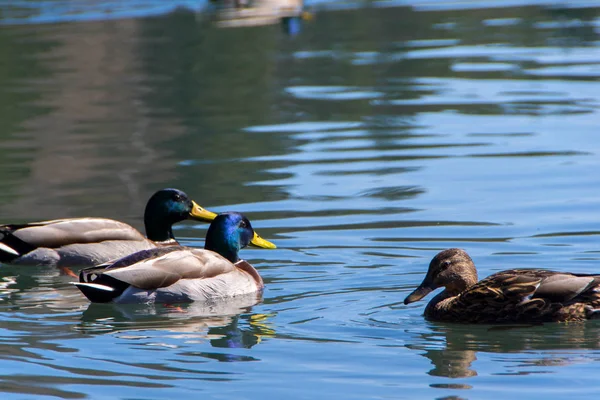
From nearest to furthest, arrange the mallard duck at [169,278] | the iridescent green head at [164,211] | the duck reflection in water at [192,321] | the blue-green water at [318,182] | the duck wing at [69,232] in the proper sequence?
1. the blue-green water at [318,182]
2. the duck reflection in water at [192,321]
3. the mallard duck at [169,278]
4. the duck wing at [69,232]
5. the iridescent green head at [164,211]

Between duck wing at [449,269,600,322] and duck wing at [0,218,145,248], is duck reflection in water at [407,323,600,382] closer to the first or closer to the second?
duck wing at [449,269,600,322]

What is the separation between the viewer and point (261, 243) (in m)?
10.6

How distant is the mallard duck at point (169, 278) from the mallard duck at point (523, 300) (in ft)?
5.17

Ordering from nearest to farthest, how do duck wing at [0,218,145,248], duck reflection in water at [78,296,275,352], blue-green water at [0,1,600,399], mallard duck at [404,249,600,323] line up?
blue-green water at [0,1,600,399], mallard duck at [404,249,600,323], duck reflection in water at [78,296,275,352], duck wing at [0,218,145,248]

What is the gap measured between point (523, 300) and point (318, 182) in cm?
586

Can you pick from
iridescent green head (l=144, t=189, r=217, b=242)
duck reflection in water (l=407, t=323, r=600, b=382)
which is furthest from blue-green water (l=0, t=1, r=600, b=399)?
iridescent green head (l=144, t=189, r=217, b=242)

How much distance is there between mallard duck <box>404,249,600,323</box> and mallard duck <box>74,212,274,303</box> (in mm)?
1577

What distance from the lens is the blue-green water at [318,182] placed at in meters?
7.61

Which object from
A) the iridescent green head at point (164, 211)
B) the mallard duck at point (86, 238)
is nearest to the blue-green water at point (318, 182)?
the mallard duck at point (86, 238)

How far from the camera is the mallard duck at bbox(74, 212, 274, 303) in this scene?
943 centimetres

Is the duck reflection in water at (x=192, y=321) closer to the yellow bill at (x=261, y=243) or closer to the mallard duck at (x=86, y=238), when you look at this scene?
the yellow bill at (x=261, y=243)

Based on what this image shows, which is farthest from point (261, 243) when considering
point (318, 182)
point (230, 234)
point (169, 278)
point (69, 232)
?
point (318, 182)

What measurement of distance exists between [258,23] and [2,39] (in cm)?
652

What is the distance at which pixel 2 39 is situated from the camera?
94.8ft
